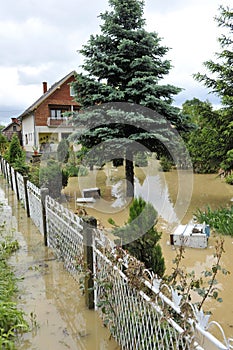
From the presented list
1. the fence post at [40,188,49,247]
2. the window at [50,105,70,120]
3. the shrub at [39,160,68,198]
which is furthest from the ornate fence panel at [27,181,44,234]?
the window at [50,105,70,120]

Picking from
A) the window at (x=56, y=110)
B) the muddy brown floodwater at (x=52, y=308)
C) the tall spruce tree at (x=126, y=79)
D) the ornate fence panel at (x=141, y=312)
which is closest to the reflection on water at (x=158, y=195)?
the tall spruce tree at (x=126, y=79)

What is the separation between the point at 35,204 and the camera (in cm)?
630

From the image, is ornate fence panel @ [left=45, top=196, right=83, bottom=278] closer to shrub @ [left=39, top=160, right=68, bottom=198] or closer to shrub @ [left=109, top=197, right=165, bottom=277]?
shrub @ [left=109, top=197, right=165, bottom=277]

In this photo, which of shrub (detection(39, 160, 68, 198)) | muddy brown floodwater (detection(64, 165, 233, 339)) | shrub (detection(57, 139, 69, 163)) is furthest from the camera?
shrub (detection(57, 139, 69, 163))

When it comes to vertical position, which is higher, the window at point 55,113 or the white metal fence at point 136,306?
the window at point 55,113

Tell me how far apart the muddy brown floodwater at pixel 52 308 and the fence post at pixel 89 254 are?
0.15 meters

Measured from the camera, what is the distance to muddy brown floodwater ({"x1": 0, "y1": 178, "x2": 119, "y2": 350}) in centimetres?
273

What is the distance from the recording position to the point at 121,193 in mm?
11484

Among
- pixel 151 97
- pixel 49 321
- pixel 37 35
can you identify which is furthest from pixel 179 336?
pixel 37 35

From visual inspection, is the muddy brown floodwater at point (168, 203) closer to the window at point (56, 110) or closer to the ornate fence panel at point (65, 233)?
the ornate fence panel at point (65, 233)

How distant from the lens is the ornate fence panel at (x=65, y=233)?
367cm

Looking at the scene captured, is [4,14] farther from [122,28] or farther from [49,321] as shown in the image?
[49,321]

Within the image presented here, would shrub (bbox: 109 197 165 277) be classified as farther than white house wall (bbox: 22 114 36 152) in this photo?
No

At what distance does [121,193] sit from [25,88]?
26060 millimetres
